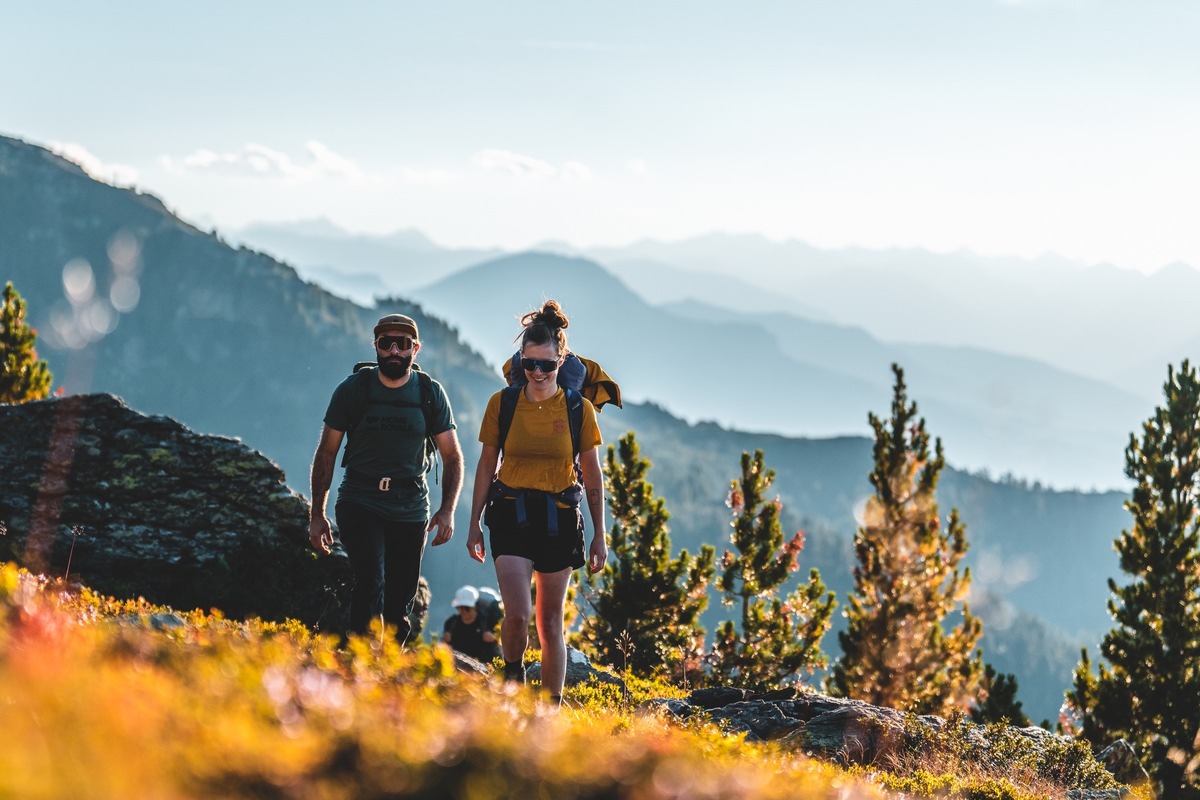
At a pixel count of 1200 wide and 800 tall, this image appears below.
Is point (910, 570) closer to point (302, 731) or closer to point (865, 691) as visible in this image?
point (865, 691)

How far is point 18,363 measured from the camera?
2502 centimetres

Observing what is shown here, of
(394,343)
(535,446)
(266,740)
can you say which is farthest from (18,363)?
(266,740)

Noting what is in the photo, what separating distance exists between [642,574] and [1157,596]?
1762 cm

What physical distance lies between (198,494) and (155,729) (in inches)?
426

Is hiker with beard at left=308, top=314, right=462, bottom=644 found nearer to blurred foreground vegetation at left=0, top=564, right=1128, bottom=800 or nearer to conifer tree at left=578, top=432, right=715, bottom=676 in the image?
blurred foreground vegetation at left=0, top=564, right=1128, bottom=800

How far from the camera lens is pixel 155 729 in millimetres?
2791

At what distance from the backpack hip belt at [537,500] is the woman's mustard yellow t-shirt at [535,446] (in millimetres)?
37

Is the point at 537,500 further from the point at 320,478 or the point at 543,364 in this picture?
the point at 320,478

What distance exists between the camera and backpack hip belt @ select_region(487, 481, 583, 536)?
744 cm

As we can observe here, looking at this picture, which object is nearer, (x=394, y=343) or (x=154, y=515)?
(x=394, y=343)

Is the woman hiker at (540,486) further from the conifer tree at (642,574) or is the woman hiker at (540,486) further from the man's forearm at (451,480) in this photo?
the conifer tree at (642,574)

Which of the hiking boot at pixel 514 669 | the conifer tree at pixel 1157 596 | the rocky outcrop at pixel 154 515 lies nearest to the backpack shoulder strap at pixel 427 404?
the hiking boot at pixel 514 669

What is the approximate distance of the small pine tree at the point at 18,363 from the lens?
24.7 metres

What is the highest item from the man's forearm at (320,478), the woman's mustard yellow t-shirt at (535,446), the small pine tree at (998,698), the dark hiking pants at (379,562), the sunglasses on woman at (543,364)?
the sunglasses on woman at (543,364)
